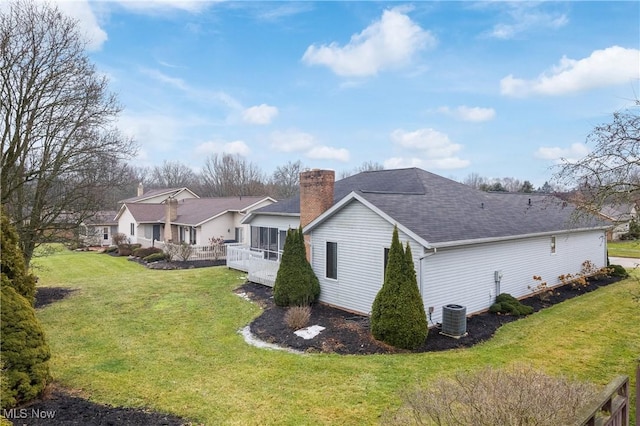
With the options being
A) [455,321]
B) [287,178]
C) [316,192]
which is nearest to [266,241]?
[316,192]

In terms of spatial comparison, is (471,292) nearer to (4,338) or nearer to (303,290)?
(303,290)

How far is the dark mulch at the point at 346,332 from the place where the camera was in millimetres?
9305

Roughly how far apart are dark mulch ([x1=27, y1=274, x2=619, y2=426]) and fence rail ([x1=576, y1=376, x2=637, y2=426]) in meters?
5.20

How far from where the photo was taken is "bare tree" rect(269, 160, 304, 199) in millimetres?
57156

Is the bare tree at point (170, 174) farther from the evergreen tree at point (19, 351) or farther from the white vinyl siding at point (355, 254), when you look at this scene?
the evergreen tree at point (19, 351)

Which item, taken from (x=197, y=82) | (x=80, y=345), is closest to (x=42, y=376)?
(x=80, y=345)

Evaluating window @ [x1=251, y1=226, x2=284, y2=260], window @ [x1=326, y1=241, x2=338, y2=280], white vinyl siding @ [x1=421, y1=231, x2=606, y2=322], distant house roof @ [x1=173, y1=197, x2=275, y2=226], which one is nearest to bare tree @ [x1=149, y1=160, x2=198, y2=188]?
distant house roof @ [x1=173, y1=197, x2=275, y2=226]

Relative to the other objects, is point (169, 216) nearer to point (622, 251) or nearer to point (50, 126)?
point (50, 126)

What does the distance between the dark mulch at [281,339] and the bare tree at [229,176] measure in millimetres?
39131

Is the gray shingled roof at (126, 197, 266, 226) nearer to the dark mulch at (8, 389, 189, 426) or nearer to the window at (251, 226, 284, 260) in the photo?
the window at (251, 226, 284, 260)

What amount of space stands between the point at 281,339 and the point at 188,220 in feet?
76.3

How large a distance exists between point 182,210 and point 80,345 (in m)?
26.7

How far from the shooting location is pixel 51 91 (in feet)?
40.5

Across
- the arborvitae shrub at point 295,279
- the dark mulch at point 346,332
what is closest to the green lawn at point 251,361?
the dark mulch at point 346,332
